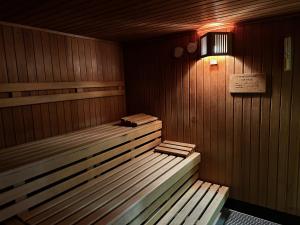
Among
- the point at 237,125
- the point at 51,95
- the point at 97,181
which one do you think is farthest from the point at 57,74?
the point at 237,125

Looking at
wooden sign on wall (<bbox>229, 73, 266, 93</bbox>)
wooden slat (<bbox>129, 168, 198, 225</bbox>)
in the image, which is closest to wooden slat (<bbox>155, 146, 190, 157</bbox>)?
wooden slat (<bbox>129, 168, 198, 225</bbox>)

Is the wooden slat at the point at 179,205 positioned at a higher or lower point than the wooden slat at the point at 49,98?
lower

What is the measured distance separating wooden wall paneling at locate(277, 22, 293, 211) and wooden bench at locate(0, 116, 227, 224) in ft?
2.84

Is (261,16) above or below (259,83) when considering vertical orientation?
above

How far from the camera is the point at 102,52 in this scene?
4.13 meters

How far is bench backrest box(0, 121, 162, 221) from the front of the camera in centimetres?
210

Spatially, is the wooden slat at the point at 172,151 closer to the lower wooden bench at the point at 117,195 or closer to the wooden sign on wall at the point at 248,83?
the lower wooden bench at the point at 117,195

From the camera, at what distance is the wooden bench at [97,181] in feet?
6.96

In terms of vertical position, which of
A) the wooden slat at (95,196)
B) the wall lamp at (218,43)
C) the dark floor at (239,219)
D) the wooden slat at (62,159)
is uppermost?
the wall lamp at (218,43)

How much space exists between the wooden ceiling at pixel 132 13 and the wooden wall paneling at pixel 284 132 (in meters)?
0.71

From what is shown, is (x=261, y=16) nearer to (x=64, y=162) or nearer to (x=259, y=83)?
(x=259, y=83)

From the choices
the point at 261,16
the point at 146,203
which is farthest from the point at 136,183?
the point at 261,16

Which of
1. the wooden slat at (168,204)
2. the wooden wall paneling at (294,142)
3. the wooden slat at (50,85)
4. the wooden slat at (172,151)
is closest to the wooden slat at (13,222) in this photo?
the wooden slat at (168,204)

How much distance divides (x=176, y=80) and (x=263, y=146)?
176cm
